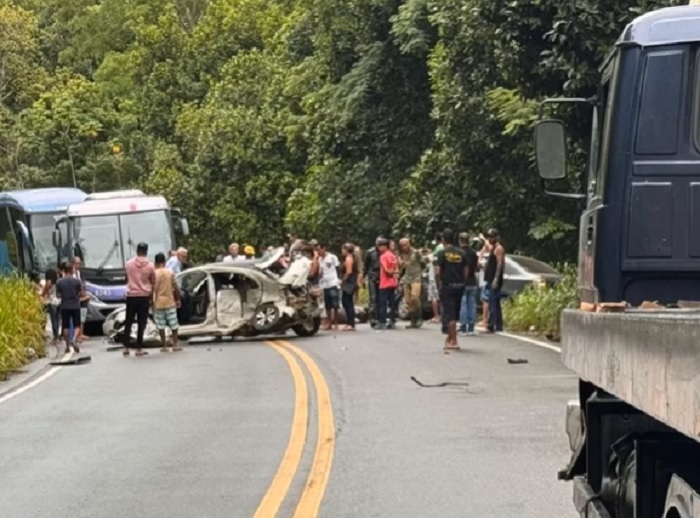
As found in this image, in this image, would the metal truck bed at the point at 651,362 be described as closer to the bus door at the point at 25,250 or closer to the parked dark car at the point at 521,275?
the parked dark car at the point at 521,275

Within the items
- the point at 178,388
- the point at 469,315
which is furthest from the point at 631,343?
the point at 469,315

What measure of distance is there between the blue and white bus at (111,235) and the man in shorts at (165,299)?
9.95 metres

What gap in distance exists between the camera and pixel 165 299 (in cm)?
2536

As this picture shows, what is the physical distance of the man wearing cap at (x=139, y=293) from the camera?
2522 cm

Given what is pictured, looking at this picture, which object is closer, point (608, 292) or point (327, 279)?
point (608, 292)

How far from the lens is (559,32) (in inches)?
864

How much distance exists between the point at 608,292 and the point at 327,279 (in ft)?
69.8

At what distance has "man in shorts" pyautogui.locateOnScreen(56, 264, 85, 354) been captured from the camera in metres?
25.6

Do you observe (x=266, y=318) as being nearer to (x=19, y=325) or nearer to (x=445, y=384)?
(x=19, y=325)

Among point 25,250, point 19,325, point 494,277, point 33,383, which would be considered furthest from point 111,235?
point 33,383

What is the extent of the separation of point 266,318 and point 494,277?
456 centimetres

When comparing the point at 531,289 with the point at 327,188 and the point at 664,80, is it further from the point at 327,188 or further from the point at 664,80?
the point at 664,80

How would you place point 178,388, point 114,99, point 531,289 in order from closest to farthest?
point 178,388, point 531,289, point 114,99

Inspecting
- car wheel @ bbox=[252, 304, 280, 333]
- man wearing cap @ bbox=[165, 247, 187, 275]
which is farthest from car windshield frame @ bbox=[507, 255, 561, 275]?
man wearing cap @ bbox=[165, 247, 187, 275]
